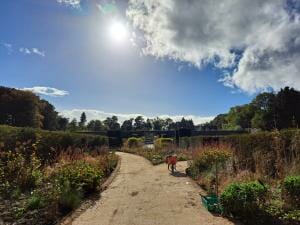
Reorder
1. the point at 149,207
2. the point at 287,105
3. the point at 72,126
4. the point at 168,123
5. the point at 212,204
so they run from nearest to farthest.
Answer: the point at 212,204, the point at 149,207, the point at 287,105, the point at 72,126, the point at 168,123

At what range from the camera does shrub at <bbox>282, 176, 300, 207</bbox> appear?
5797 mm

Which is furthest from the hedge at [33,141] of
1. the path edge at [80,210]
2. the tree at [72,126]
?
the tree at [72,126]

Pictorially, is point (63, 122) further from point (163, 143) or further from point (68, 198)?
point (68, 198)

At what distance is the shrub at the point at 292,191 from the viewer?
Result: 5797 millimetres

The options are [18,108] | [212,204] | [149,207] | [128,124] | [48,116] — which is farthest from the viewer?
[128,124]

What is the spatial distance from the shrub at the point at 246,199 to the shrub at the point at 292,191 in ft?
1.30

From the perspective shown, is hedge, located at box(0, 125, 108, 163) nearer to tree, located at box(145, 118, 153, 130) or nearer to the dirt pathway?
the dirt pathway

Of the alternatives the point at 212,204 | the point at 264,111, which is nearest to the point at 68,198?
the point at 212,204

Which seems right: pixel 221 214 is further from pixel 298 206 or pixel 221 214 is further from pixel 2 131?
pixel 2 131

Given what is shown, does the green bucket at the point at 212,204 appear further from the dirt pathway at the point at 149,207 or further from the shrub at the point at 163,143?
the shrub at the point at 163,143

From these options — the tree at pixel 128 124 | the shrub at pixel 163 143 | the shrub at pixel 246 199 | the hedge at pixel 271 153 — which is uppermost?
the tree at pixel 128 124

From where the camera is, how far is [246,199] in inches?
233

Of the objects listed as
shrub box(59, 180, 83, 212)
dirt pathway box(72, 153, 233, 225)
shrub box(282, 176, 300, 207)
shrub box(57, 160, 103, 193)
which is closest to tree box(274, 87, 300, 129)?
dirt pathway box(72, 153, 233, 225)

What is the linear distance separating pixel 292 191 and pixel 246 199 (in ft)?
2.93
